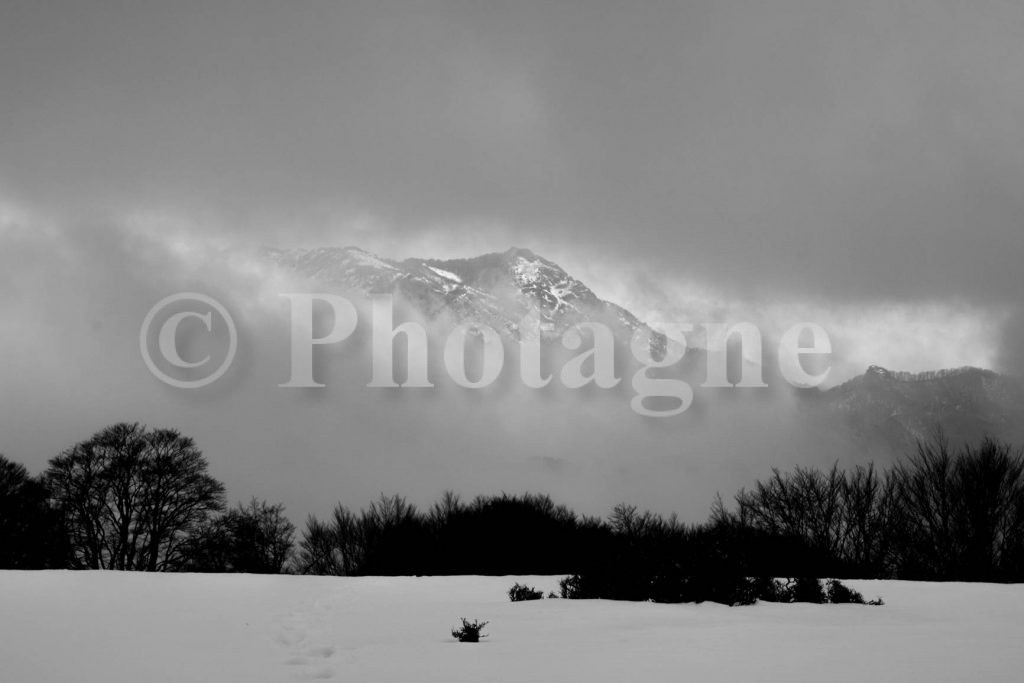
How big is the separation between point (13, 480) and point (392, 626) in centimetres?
3286

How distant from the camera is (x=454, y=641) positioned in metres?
7.34

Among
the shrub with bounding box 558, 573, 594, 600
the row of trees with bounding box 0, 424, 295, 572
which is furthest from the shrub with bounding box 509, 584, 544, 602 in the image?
the row of trees with bounding box 0, 424, 295, 572

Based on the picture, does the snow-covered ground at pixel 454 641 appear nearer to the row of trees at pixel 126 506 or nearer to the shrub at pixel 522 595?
the shrub at pixel 522 595

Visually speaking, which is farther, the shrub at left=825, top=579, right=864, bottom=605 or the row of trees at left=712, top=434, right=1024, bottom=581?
the row of trees at left=712, top=434, right=1024, bottom=581

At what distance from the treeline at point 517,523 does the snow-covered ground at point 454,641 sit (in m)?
16.6

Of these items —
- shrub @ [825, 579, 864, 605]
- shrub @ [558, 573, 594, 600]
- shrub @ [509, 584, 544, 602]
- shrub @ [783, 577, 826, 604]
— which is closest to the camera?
shrub @ [825, 579, 864, 605]

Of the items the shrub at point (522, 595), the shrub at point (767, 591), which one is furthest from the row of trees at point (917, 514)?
the shrub at point (522, 595)

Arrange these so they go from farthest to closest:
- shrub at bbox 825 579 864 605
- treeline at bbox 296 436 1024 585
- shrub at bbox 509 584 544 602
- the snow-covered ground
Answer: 1. treeline at bbox 296 436 1024 585
2. shrub at bbox 509 584 544 602
3. shrub at bbox 825 579 864 605
4. the snow-covered ground

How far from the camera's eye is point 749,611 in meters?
10.3

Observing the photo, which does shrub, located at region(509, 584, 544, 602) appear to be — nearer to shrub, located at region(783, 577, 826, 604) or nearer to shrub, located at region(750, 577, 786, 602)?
shrub, located at region(750, 577, 786, 602)

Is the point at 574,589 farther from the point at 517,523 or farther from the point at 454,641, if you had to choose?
the point at 517,523

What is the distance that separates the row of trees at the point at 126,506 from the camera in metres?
31.7

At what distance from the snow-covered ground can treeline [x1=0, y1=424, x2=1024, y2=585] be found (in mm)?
16631

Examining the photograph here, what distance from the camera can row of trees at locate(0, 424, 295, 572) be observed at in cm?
3172
